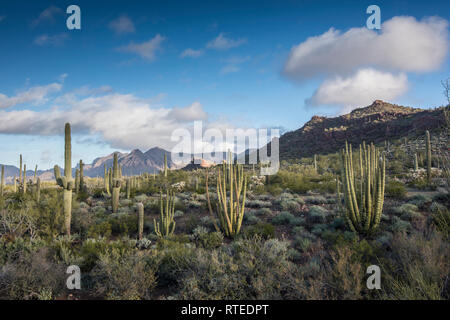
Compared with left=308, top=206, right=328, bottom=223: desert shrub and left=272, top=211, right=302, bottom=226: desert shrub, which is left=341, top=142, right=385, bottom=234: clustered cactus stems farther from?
left=272, top=211, right=302, bottom=226: desert shrub

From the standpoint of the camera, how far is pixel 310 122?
70.5 meters

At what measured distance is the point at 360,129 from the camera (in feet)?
167

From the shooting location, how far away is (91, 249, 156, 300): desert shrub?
439cm

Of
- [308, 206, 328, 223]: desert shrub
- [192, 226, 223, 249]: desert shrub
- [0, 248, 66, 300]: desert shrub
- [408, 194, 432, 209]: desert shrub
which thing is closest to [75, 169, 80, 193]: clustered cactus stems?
[192, 226, 223, 249]: desert shrub

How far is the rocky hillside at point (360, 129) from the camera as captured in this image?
41.9m

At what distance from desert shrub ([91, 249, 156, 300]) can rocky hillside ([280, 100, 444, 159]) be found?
42803 millimetres

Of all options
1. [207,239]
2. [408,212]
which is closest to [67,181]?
[207,239]

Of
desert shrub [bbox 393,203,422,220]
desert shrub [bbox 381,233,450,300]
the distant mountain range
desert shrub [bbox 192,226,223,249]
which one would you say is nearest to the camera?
desert shrub [bbox 381,233,450,300]

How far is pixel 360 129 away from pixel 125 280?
55723mm

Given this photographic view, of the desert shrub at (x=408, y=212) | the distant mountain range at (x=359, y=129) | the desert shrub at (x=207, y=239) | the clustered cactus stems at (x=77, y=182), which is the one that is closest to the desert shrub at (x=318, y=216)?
the desert shrub at (x=408, y=212)

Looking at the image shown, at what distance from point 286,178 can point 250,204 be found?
25.9 feet

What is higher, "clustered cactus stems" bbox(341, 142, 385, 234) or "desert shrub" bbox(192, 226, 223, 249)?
"clustered cactus stems" bbox(341, 142, 385, 234)

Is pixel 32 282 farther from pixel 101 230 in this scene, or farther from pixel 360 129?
pixel 360 129

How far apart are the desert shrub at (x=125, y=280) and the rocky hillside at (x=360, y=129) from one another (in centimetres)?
4280
